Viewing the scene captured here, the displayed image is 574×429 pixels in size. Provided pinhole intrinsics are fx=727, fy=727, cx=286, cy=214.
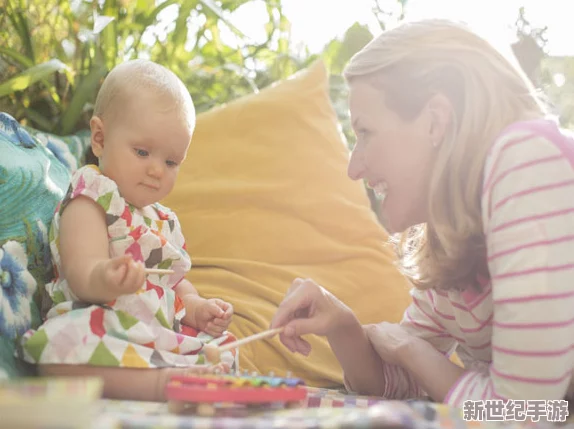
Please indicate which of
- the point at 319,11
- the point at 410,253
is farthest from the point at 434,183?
the point at 319,11

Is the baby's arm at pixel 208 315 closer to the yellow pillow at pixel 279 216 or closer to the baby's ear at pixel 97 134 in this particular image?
the yellow pillow at pixel 279 216

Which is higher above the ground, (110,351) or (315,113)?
(315,113)

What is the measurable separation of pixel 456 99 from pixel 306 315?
414mm

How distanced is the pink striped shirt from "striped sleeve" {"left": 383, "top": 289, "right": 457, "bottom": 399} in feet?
0.84

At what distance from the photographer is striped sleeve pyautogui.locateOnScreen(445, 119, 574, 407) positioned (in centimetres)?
88

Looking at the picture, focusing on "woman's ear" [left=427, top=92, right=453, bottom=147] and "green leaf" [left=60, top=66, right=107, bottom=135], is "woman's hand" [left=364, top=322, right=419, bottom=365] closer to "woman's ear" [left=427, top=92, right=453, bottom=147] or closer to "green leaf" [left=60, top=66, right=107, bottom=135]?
"woman's ear" [left=427, top=92, right=453, bottom=147]

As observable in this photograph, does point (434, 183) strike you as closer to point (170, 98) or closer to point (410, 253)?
point (410, 253)

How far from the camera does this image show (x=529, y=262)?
89 cm

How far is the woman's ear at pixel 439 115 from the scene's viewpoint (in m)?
1.03

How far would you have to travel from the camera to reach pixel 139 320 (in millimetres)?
1051

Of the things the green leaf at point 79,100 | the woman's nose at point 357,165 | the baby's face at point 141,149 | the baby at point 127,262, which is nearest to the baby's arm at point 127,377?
the baby at point 127,262

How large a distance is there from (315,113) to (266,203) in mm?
264

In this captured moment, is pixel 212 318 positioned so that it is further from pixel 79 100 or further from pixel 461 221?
pixel 79 100

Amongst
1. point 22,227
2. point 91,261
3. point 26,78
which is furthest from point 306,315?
point 26,78
